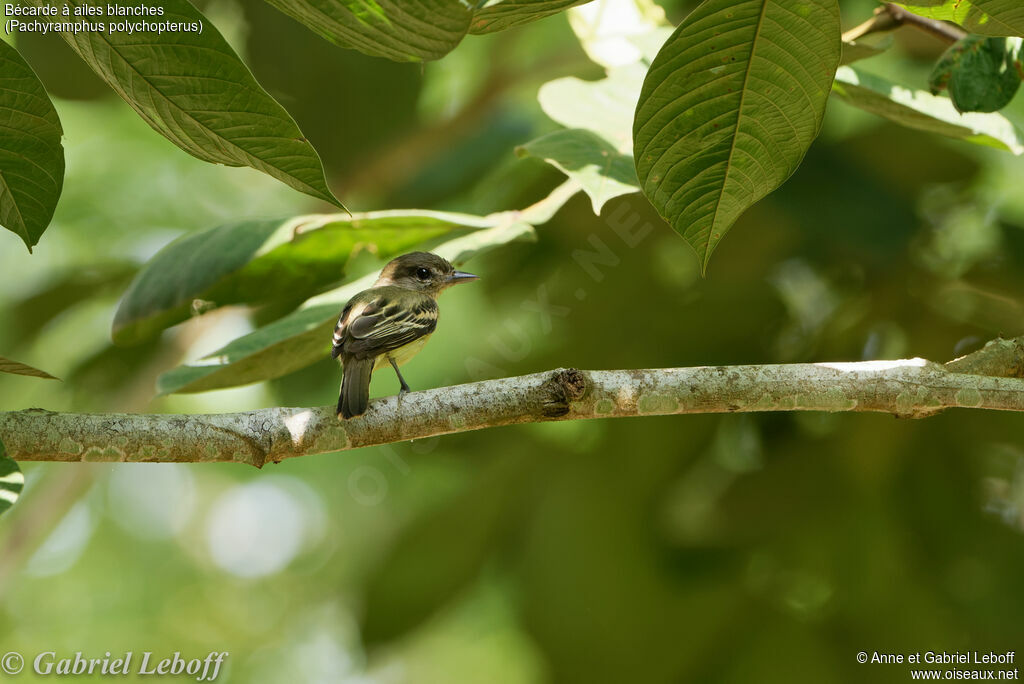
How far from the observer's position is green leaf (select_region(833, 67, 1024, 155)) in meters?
2.45

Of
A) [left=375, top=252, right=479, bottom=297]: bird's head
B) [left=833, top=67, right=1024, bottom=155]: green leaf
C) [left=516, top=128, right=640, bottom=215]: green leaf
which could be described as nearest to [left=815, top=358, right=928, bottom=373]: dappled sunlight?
[left=516, top=128, right=640, bottom=215]: green leaf

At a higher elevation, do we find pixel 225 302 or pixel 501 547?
pixel 225 302

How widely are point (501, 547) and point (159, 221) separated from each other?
101 inches

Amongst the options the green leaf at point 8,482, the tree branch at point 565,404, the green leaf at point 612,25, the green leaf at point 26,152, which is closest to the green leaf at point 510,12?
the tree branch at point 565,404

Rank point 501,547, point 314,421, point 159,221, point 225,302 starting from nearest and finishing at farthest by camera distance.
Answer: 1. point 314,421
2. point 225,302
3. point 501,547
4. point 159,221

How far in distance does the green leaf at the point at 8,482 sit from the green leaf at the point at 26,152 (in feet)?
1.32

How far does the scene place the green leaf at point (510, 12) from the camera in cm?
143

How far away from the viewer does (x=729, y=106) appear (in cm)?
172

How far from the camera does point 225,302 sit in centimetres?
278

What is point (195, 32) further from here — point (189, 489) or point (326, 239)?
point (189, 489)

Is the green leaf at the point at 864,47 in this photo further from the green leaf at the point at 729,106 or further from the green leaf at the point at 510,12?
the green leaf at the point at 510,12

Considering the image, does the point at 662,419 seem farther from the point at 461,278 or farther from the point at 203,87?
the point at 203,87

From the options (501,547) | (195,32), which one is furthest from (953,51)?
(501,547)
